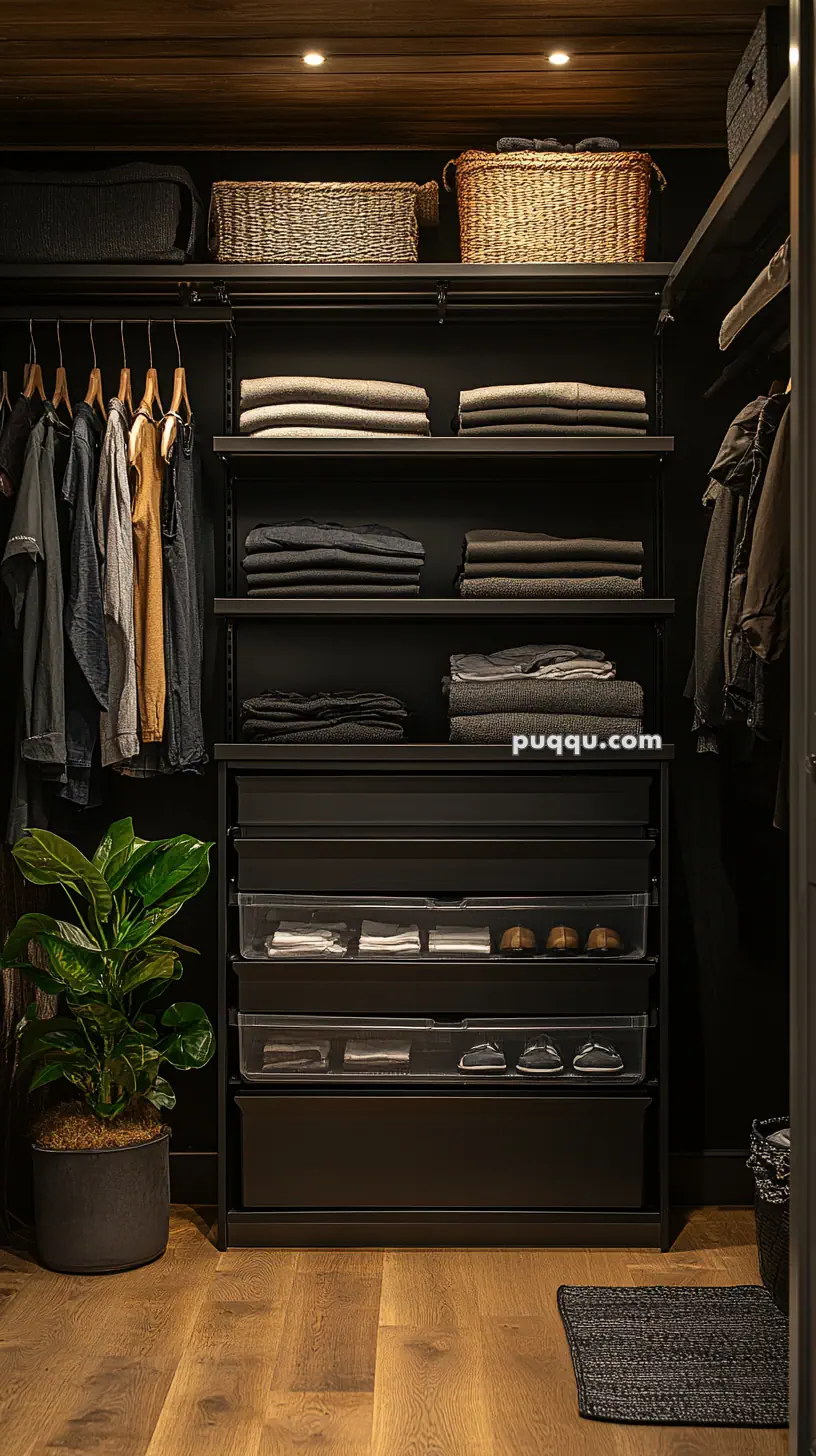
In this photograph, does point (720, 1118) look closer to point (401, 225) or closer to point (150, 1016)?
point (150, 1016)

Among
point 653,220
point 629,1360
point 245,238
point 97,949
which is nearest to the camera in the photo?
point 629,1360

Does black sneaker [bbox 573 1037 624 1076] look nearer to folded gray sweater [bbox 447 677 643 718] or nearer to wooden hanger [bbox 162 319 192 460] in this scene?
folded gray sweater [bbox 447 677 643 718]

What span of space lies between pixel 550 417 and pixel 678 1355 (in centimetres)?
207

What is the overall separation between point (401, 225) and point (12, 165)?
3.67 ft

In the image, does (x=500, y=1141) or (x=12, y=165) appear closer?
(x=500, y=1141)

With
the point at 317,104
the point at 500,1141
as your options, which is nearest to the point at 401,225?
the point at 317,104

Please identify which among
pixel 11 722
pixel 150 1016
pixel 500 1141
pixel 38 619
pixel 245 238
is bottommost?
pixel 500 1141

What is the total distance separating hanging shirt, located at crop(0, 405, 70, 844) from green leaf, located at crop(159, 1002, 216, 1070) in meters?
0.55

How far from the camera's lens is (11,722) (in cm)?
329

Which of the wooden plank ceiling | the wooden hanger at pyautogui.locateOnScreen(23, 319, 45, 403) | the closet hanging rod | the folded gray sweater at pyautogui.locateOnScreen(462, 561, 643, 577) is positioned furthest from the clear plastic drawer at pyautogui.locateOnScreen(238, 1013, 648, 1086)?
the wooden plank ceiling

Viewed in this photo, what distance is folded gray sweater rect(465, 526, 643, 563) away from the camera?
10.7 ft

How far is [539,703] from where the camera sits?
325cm

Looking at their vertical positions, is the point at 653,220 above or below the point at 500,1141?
above

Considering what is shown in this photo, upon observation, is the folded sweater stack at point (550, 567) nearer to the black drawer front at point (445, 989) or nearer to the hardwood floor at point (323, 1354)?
the black drawer front at point (445, 989)
